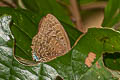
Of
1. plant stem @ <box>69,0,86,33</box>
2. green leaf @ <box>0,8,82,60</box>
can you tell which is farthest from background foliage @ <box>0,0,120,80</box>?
plant stem @ <box>69,0,86,33</box>

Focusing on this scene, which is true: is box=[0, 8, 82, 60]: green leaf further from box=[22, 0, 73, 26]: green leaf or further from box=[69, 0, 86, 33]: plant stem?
box=[69, 0, 86, 33]: plant stem

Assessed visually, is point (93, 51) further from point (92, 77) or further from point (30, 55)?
point (30, 55)

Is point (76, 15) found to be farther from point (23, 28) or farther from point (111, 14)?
point (23, 28)

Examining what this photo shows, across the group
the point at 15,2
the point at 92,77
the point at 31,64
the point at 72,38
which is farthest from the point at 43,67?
the point at 15,2

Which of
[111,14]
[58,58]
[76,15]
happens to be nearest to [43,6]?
[76,15]

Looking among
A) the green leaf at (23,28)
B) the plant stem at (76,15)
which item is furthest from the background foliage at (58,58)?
the plant stem at (76,15)
